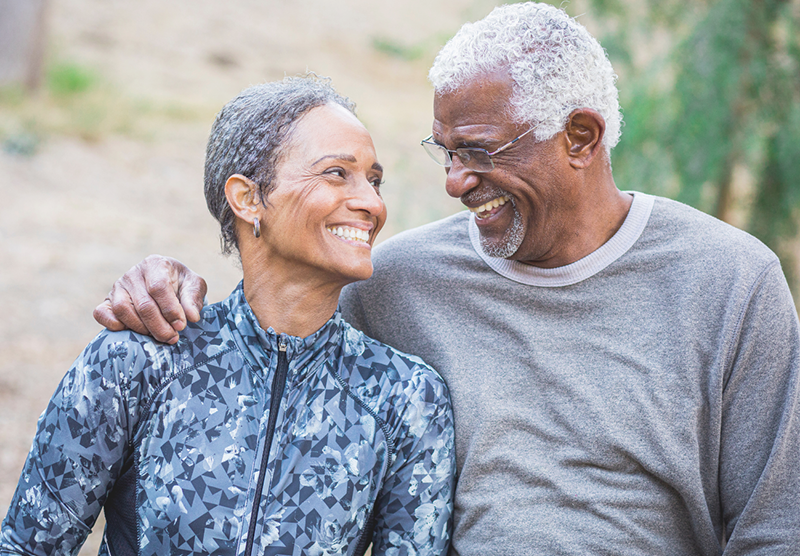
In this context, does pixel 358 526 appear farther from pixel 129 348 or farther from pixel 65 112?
pixel 65 112

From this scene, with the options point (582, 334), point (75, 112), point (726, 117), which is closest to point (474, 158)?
point (582, 334)

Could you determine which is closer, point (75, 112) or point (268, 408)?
point (268, 408)

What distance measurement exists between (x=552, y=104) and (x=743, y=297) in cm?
70

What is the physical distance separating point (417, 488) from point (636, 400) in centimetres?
61

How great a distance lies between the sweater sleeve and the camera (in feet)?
6.27

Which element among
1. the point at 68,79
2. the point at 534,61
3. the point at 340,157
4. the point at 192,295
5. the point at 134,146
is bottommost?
the point at 192,295

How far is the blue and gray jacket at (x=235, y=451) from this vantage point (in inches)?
69.6

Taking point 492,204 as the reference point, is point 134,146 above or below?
above

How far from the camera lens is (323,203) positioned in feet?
6.20

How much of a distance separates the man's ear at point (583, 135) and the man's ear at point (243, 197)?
86 cm

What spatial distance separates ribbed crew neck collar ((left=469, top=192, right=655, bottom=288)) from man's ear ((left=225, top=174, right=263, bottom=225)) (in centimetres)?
72

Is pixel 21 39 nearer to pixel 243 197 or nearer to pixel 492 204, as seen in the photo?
pixel 243 197

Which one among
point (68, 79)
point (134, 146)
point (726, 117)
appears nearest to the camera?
point (726, 117)

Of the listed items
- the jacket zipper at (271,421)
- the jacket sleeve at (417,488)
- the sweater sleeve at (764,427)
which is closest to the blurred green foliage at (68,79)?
the jacket zipper at (271,421)
